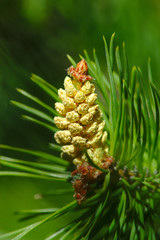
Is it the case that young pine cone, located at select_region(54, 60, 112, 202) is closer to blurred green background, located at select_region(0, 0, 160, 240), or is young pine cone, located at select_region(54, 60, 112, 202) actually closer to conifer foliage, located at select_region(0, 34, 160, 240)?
conifer foliage, located at select_region(0, 34, 160, 240)

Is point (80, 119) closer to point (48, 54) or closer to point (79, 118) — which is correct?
point (79, 118)

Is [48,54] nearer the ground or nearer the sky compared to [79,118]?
nearer the sky

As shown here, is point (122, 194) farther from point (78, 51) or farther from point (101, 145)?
point (78, 51)

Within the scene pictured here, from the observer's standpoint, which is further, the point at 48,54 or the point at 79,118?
the point at 48,54

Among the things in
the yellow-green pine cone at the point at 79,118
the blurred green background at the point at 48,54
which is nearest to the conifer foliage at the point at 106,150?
the yellow-green pine cone at the point at 79,118

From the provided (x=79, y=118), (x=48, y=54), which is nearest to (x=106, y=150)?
(x=79, y=118)

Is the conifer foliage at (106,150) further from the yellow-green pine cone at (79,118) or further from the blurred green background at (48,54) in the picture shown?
the blurred green background at (48,54)
